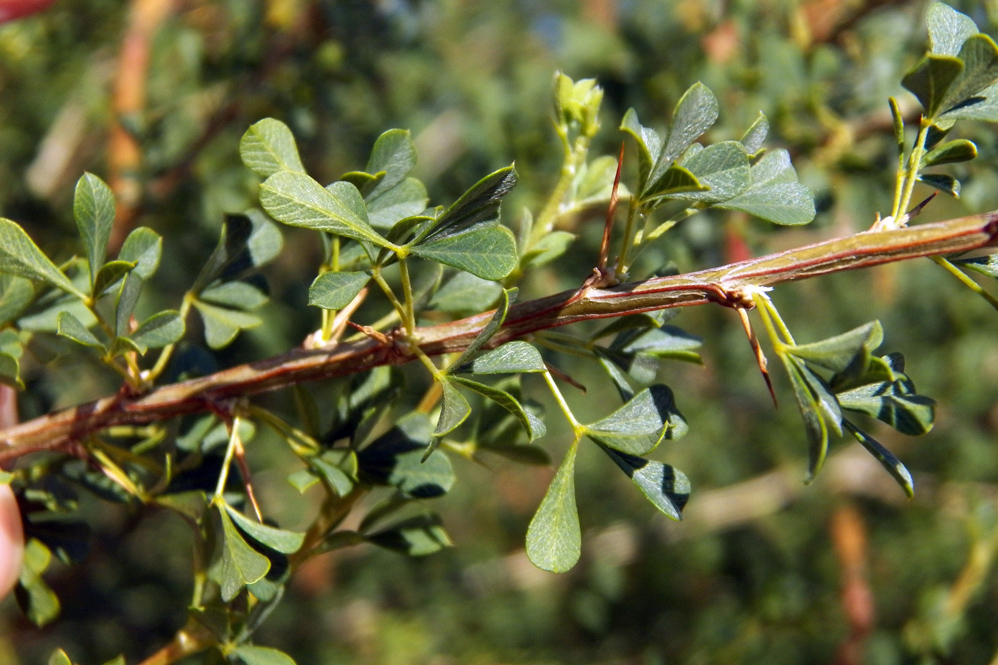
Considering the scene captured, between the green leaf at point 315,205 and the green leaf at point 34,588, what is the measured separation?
41cm

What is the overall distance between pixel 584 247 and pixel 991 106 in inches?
26.0

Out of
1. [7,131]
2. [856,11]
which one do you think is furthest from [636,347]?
[7,131]

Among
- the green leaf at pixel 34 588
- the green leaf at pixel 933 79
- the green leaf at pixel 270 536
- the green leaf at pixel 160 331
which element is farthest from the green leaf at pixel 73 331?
the green leaf at pixel 933 79

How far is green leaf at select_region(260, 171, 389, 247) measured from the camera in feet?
1.30

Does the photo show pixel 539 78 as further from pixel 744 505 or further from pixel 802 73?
pixel 744 505

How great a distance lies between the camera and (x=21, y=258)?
0.47m

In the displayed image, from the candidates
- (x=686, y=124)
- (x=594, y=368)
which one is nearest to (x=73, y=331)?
(x=686, y=124)

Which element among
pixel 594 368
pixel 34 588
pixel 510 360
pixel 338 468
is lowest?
pixel 594 368

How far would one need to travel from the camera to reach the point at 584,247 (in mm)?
1086

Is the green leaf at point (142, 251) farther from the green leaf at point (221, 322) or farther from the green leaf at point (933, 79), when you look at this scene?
the green leaf at point (933, 79)

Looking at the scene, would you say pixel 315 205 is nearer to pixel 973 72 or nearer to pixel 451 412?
pixel 451 412

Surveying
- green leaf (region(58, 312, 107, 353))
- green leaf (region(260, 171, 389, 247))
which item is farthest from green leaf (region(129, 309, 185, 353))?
green leaf (region(260, 171, 389, 247))

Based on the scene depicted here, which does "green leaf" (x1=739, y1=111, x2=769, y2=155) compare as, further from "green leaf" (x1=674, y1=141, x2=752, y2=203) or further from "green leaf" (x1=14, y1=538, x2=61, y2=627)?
"green leaf" (x1=14, y1=538, x2=61, y2=627)

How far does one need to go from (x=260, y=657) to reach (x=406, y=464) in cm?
16
